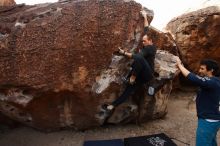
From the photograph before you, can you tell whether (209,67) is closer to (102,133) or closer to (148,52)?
(148,52)

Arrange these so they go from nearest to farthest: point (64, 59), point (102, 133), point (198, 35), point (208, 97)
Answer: point (208, 97) → point (64, 59) → point (102, 133) → point (198, 35)

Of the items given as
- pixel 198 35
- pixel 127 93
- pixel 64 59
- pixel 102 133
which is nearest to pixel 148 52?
pixel 127 93

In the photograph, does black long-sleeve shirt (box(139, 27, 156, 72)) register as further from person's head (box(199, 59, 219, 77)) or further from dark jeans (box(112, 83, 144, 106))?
person's head (box(199, 59, 219, 77))

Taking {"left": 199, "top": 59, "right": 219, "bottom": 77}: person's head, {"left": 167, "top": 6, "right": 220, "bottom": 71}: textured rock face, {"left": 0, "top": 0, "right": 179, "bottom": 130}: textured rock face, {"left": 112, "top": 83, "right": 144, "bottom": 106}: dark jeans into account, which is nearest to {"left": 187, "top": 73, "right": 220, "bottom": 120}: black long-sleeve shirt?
{"left": 199, "top": 59, "right": 219, "bottom": 77}: person's head

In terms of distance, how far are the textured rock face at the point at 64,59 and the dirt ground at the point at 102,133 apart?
8.2 inches

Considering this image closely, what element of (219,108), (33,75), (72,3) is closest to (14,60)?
(33,75)

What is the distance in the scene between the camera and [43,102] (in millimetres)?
6477

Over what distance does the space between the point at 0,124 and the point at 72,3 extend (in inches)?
123

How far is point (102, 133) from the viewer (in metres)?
6.75

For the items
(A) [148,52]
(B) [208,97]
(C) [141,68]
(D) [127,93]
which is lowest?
(D) [127,93]

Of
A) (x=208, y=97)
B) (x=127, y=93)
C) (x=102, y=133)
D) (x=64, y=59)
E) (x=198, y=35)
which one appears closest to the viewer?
(x=208, y=97)

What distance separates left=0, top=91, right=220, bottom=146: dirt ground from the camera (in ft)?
21.3

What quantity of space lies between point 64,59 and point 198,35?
4323mm

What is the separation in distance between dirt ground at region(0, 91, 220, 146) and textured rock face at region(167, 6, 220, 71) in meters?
2.22
